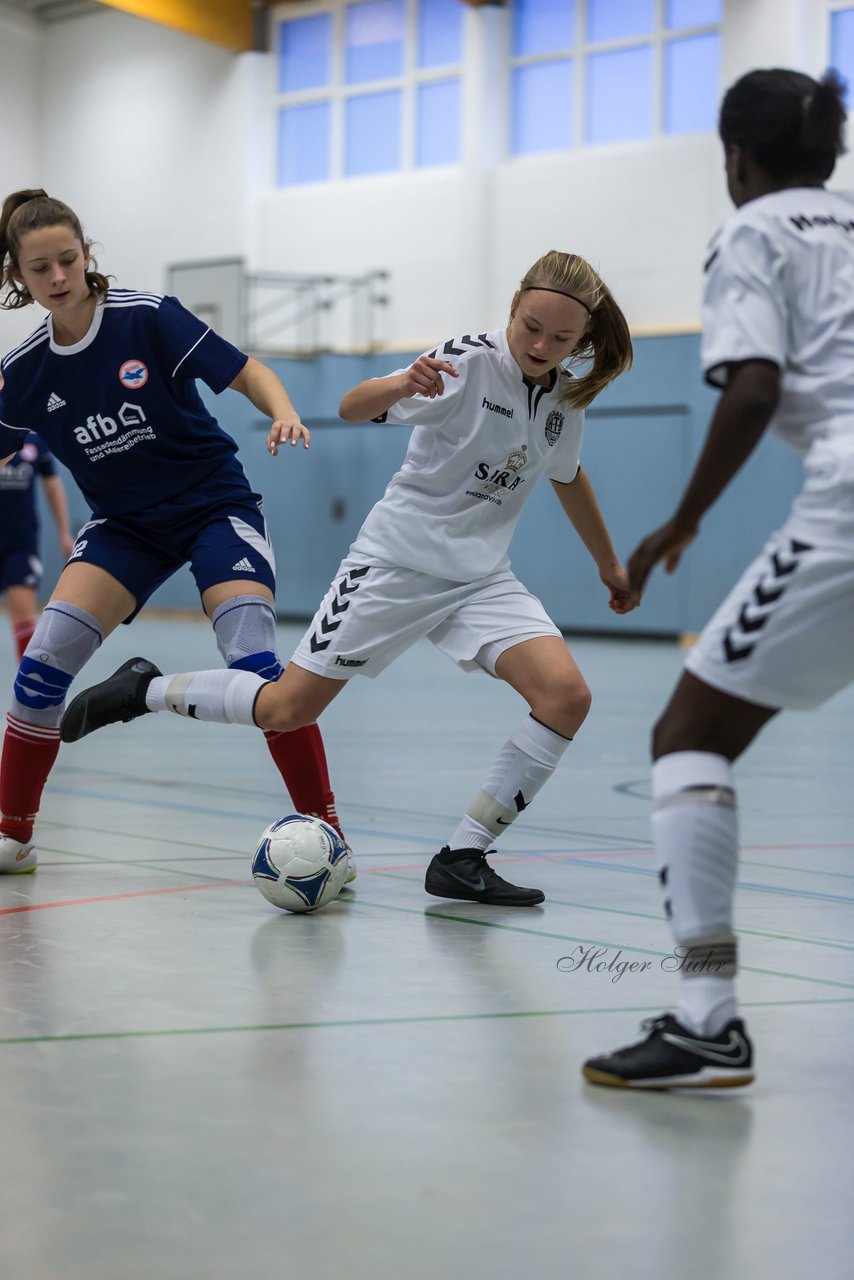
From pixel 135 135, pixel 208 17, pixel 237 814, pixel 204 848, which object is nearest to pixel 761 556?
pixel 204 848

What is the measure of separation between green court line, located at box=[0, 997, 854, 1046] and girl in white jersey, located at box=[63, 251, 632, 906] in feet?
3.77

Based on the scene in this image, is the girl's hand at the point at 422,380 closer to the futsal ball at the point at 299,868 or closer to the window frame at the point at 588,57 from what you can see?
the futsal ball at the point at 299,868

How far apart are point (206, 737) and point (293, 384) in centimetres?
1517

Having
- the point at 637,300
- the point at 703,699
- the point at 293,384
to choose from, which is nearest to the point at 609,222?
the point at 637,300

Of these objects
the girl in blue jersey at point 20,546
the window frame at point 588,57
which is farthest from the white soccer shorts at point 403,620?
the window frame at point 588,57

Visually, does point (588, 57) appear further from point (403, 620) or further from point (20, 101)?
point (403, 620)

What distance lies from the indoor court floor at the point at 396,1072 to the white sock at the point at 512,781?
25cm

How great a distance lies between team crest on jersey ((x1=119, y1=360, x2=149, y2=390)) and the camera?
4480 mm

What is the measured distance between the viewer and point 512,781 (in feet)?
14.4

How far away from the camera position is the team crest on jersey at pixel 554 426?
4.39m

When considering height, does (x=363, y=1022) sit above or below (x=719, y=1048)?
below

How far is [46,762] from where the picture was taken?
4.70m

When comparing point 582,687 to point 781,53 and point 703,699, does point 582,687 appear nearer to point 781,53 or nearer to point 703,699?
point 703,699

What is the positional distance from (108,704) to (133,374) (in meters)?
0.90
